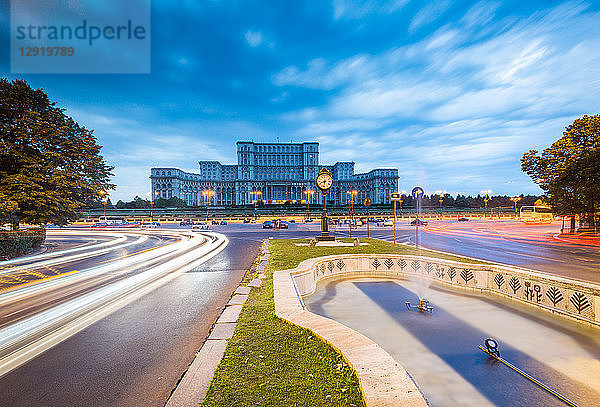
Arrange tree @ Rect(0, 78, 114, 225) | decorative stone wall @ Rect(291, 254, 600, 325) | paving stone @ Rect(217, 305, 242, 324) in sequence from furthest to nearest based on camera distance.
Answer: tree @ Rect(0, 78, 114, 225), decorative stone wall @ Rect(291, 254, 600, 325), paving stone @ Rect(217, 305, 242, 324)

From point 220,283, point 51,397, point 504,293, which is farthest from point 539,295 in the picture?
point 51,397

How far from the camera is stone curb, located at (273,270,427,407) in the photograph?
8.98 ft

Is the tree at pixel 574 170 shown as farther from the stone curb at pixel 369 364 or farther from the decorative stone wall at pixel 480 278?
the stone curb at pixel 369 364

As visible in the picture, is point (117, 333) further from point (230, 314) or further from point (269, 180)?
point (269, 180)

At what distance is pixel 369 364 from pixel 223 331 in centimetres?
321

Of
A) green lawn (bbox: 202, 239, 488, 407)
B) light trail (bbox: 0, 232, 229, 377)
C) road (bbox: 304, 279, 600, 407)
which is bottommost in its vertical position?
road (bbox: 304, 279, 600, 407)

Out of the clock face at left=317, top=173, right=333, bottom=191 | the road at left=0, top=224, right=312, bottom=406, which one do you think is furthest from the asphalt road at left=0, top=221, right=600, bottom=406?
the clock face at left=317, top=173, right=333, bottom=191

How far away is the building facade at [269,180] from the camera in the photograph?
142 m

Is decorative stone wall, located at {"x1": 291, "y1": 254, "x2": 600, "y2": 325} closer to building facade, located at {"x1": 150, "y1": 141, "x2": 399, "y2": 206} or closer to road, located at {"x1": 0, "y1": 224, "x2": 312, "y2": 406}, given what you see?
road, located at {"x1": 0, "y1": 224, "x2": 312, "y2": 406}

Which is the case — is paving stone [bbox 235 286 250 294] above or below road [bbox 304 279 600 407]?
above

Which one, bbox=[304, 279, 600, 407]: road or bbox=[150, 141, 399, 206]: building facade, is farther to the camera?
bbox=[150, 141, 399, 206]: building facade

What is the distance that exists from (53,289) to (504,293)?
53.0 ft

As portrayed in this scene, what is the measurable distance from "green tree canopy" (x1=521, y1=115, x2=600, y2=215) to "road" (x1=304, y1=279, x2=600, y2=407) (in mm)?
22799

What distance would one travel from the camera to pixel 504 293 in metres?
8.80
